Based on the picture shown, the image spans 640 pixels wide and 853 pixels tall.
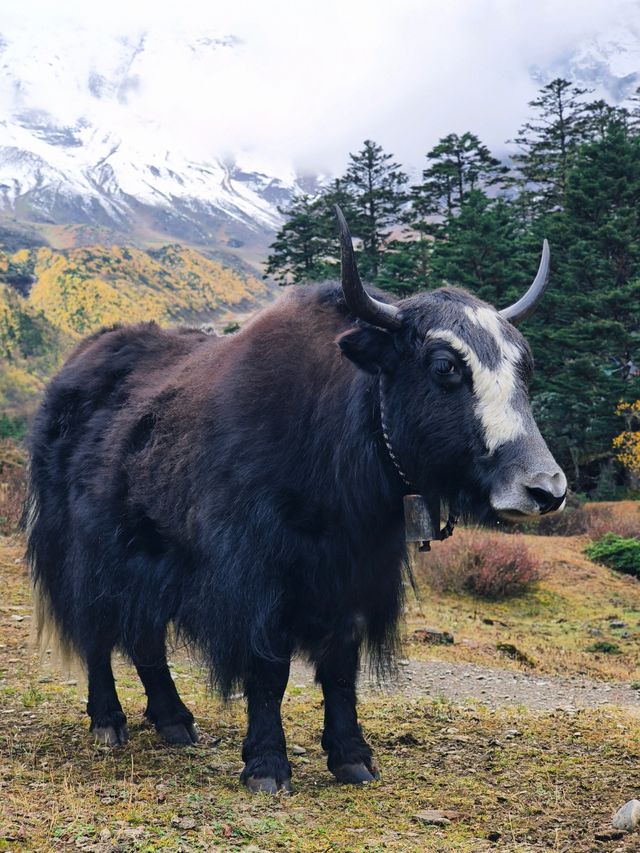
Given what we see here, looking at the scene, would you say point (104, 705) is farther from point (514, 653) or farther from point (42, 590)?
point (514, 653)

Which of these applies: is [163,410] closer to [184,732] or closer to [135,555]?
[135,555]

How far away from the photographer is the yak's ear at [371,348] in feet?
11.3

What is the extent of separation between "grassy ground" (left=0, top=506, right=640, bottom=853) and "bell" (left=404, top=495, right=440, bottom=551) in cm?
99

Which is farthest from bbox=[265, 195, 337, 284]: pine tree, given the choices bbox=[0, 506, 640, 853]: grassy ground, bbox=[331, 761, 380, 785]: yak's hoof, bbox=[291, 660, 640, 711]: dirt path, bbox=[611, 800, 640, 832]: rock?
bbox=[611, 800, 640, 832]: rock

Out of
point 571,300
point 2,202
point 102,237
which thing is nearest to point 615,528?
point 571,300

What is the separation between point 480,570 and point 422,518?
7095 mm

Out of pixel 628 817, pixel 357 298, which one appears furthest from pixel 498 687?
pixel 357 298

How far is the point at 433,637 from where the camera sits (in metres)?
7.93

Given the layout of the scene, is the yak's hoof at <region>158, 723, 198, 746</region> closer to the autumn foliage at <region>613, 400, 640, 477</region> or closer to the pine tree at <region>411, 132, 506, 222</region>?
the autumn foliage at <region>613, 400, 640, 477</region>

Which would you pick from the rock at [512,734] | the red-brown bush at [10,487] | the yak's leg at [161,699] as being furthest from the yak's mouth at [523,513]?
the red-brown bush at [10,487]

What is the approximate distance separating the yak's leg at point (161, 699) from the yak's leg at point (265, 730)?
88 centimetres

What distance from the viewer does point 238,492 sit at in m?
3.61

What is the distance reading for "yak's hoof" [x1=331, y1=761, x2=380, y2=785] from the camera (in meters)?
3.81

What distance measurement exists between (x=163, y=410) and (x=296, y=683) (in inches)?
103
